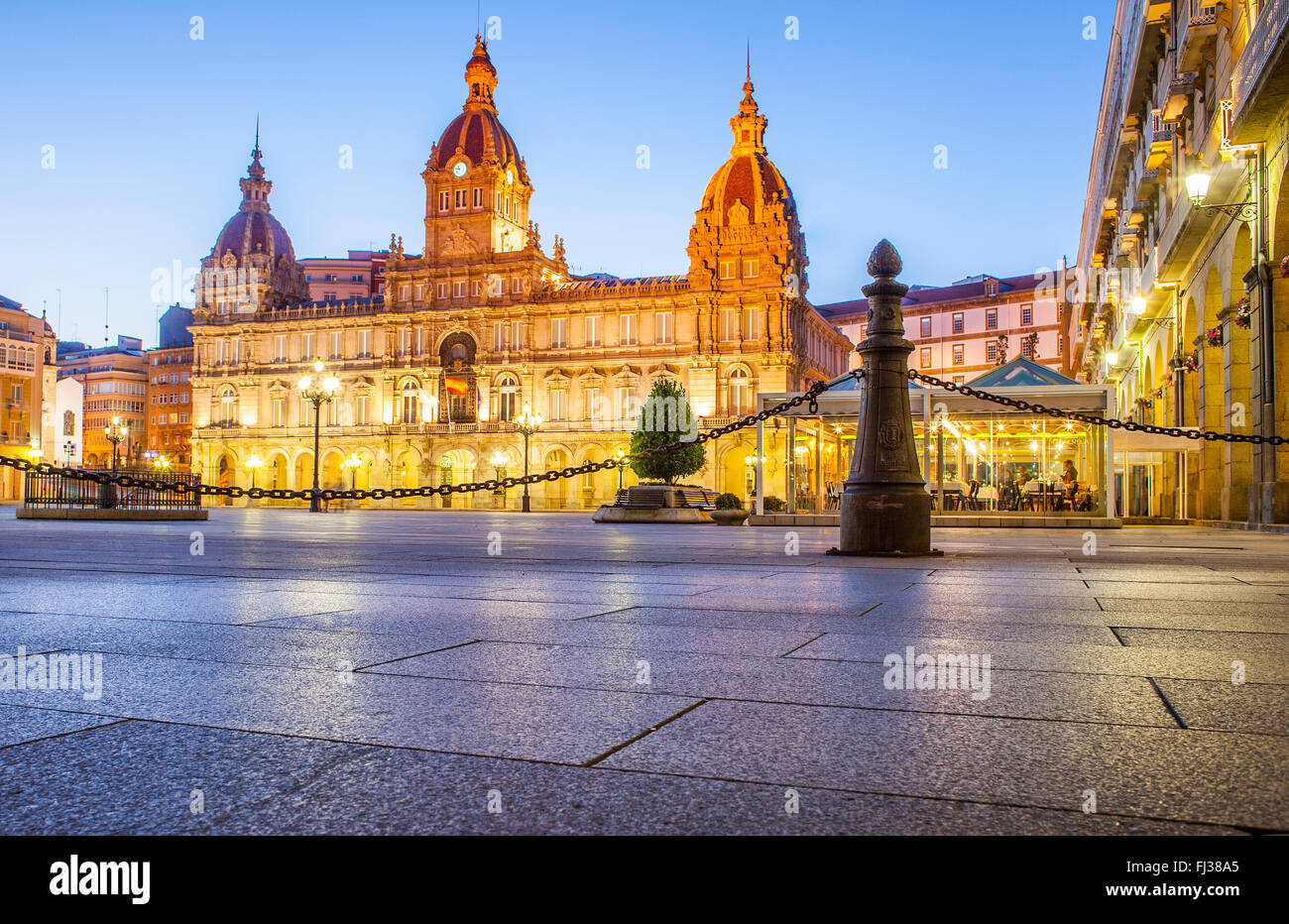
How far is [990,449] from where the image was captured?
2766 centimetres

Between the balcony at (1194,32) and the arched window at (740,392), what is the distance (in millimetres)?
40087

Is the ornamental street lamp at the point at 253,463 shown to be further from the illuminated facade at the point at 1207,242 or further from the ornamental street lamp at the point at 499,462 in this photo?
the illuminated facade at the point at 1207,242

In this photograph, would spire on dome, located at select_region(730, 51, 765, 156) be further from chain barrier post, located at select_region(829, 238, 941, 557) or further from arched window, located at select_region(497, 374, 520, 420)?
chain barrier post, located at select_region(829, 238, 941, 557)

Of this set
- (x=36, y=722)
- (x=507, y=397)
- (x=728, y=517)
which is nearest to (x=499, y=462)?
(x=507, y=397)

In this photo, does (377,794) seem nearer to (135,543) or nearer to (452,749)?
(452,749)

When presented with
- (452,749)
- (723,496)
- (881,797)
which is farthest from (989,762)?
(723,496)

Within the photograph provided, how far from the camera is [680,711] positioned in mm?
2525

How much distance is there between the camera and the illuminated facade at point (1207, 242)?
1564 cm

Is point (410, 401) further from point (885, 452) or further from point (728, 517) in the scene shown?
point (885, 452)

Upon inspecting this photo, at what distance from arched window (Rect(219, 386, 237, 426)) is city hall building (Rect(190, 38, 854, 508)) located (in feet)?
0.37

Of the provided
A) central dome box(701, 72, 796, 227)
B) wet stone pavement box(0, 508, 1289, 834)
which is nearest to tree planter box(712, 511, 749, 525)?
wet stone pavement box(0, 508, 1289, 834)

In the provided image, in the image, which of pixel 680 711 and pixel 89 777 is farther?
pixel 680 711

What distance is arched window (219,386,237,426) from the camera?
7325 cm

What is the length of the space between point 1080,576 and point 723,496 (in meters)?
23.1
